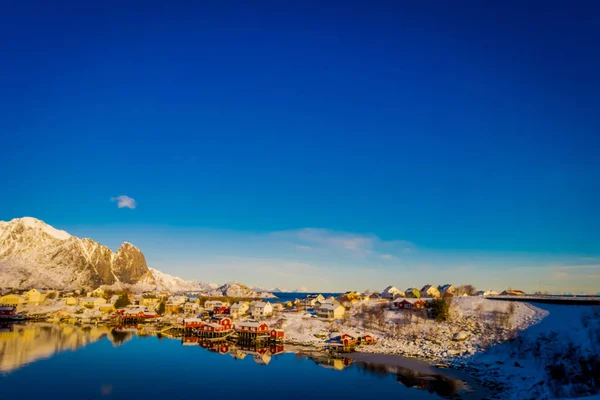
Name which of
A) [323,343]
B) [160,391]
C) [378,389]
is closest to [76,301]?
[323,343]

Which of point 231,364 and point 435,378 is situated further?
point 231,364

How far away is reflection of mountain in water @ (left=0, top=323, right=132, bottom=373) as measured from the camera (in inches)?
2027

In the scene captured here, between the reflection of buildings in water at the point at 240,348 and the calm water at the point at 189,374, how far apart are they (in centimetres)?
16

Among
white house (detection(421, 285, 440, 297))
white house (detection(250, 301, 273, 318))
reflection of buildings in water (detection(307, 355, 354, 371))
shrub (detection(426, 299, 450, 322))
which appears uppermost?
white house (detection(421, 285, 440, 297))

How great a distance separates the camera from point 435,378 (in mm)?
43844

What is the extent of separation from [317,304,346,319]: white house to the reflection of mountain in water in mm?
39862

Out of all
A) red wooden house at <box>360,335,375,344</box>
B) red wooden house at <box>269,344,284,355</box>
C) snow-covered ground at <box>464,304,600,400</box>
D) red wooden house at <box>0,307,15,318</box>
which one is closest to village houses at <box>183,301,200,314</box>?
red wooden house at <box>0,307,15,318</box>

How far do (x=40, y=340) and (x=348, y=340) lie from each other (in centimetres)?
5088

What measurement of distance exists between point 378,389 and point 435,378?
7.89 m

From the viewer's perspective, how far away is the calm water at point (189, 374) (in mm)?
38375

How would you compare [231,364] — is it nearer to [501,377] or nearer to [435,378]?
[435,378]

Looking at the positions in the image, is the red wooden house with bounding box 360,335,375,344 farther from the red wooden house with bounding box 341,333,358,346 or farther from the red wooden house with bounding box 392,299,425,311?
the red wooden house with bounding box 392,299,425,311

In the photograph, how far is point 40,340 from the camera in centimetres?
6712

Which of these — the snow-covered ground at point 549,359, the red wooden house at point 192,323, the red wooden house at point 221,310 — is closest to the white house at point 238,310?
the red wooden house at point 221,310
